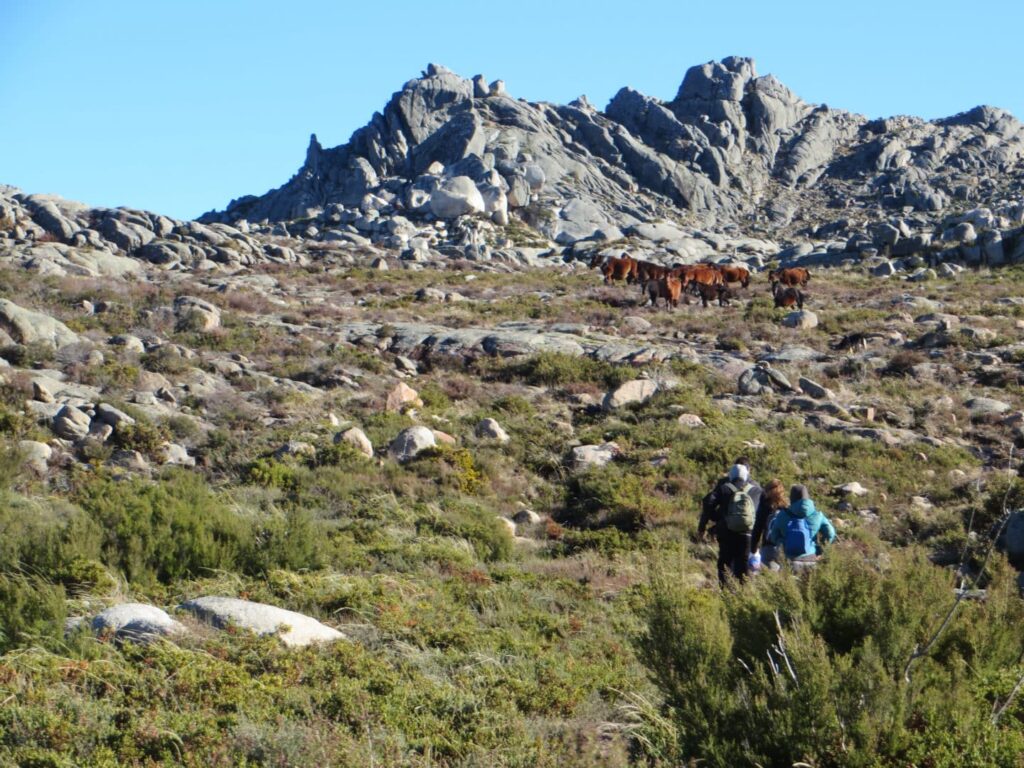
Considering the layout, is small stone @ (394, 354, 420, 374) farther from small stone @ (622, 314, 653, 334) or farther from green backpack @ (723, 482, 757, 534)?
green backpack @ (723, 482, 757, 534)

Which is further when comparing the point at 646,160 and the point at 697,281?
the point at 646,160

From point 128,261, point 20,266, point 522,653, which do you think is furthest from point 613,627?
point 128,261

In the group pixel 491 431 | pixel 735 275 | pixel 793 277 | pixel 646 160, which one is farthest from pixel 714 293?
pixel 646 160

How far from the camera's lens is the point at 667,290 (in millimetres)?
28500

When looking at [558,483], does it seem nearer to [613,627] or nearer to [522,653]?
[613,627]

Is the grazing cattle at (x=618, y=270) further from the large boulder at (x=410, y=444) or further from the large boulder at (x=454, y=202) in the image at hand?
the large boulder at (x=454, y=202)

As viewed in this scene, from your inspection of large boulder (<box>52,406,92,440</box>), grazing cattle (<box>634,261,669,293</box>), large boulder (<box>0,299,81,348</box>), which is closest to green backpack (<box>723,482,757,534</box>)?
large boulder (<box>52,406,92,440</box>)

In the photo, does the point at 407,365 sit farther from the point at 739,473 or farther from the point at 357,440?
the point at 739,473

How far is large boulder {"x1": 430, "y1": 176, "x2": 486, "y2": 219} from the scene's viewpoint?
205 ft

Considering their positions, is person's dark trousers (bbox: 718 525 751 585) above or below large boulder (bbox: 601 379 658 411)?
below

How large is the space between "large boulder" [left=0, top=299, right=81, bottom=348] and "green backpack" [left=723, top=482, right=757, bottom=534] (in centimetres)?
1478

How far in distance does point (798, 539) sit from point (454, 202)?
56139 mm

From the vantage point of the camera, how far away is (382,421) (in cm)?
1553

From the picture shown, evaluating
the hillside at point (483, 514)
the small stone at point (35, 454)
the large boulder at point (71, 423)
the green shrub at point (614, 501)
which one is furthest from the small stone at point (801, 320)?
the small stone at point (35, 454)
